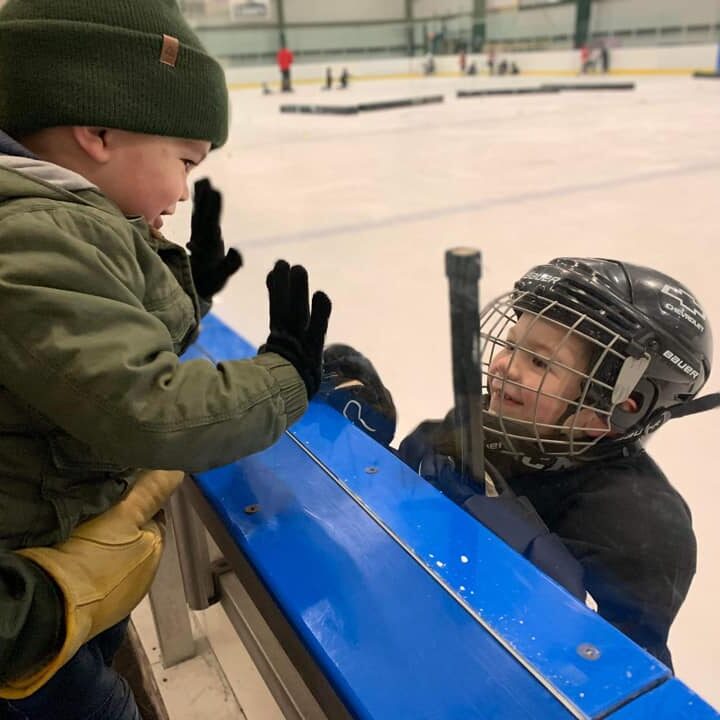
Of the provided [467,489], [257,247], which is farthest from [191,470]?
[257,247]

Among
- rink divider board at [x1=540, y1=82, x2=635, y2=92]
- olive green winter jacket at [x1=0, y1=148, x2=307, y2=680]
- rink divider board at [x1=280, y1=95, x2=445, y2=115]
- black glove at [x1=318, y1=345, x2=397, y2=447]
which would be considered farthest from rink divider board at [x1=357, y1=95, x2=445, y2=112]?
olive green winter jacket at [x1=0, y1=148, x2=307, y2=680]

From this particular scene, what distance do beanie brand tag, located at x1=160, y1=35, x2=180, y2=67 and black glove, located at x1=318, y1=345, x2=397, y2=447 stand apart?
1.25 ft

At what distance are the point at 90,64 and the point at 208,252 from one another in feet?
1.14

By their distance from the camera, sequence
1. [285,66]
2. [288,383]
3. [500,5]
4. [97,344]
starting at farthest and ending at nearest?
[500,5], [285,66], [288,383], [97,344]

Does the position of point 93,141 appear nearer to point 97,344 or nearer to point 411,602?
point 97,344

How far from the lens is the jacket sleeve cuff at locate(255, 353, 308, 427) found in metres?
0.56

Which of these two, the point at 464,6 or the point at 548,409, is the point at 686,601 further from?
the point at 464,6

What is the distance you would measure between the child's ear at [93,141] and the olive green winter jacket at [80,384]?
6 centimetres

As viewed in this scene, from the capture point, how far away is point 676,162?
133 inches

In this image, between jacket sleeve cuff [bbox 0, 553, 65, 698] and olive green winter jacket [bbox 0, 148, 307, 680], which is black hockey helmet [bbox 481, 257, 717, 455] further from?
jacket sleeve cuff [bbox 0, 553, 65, 698]

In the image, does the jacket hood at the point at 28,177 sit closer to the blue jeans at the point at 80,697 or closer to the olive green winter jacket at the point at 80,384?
the olive green winter jacket at the point at 80,384

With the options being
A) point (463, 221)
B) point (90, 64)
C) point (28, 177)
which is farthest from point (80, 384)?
point (463, 221)

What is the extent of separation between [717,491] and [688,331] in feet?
1.20

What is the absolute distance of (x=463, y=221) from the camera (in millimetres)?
2404
